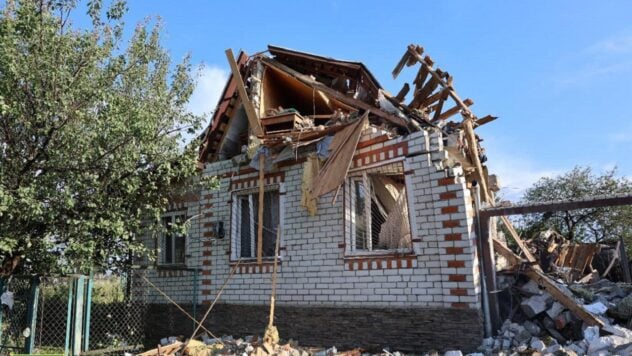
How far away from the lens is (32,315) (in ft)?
22.5

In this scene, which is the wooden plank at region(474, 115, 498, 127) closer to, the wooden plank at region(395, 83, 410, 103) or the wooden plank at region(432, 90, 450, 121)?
the wooden plank at region(432, 90, 450, 121)

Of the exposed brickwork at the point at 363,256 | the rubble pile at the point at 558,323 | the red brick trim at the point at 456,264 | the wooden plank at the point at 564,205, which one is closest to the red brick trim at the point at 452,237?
the exposed brickwork at the point at 363,256

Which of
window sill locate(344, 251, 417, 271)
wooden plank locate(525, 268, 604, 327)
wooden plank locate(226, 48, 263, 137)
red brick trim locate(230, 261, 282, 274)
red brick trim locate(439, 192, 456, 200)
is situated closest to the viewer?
wooden plank locate(525, 268, 604, 327)

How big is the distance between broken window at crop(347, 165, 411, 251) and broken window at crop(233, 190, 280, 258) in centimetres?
177

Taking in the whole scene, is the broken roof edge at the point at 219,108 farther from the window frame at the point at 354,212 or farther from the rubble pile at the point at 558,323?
the rubble pile at the point at 558,323

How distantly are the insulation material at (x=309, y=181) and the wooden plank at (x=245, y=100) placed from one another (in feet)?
4.36

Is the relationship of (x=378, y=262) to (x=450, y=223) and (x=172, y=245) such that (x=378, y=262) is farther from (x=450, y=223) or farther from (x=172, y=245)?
(x=172, y=245)

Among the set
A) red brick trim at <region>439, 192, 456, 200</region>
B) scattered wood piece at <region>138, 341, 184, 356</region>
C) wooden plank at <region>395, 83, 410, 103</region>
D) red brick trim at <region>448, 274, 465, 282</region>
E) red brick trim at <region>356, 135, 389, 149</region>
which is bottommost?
scattered wood piece at <region>138, 341, 184, 356</region>

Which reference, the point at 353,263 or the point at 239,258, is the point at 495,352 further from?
the point at 239,258

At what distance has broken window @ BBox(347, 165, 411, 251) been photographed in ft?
24.3

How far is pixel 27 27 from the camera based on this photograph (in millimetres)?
6625

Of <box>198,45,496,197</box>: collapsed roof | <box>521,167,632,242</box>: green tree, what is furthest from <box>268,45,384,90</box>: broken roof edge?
<box>521,167,632,242</box>: green tree

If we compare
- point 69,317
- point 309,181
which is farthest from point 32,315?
point 309,181

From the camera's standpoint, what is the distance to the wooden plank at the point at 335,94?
7.84 metres
